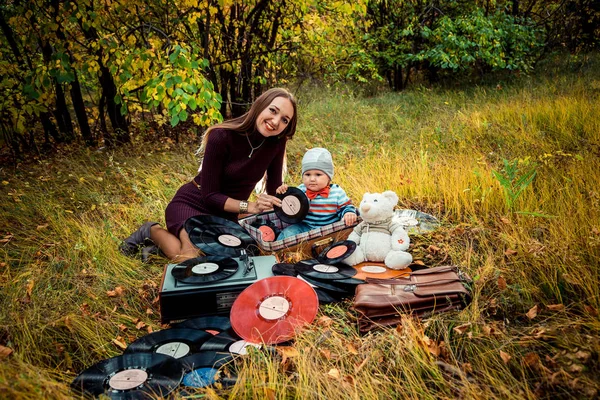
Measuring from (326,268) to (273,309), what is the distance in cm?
64

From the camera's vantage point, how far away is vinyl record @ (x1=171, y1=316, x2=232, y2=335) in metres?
2.42

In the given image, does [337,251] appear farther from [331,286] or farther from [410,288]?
[410,288]

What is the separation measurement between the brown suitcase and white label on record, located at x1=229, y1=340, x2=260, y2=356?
0.68 metres

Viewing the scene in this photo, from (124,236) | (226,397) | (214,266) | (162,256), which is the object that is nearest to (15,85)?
(124,236)

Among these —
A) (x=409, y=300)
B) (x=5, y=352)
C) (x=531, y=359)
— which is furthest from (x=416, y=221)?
(x=5, y=352)

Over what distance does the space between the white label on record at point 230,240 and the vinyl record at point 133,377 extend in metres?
1.16

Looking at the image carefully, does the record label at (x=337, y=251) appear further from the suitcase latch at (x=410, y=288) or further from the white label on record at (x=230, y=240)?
the white label on record at (x=230, y=240)

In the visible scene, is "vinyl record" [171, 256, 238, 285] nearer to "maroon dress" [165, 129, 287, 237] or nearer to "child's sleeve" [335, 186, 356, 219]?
"maroon dress" [165, 129, 287, 237]

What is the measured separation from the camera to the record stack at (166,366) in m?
1.85

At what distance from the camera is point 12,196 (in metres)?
4.76

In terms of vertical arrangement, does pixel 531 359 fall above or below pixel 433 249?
above

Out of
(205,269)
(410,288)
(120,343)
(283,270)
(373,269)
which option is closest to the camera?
(120,343)

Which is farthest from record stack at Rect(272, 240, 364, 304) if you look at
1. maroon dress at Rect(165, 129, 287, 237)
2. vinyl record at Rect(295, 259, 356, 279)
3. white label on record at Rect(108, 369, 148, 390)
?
white label on record at Rect(108, 369, 148, 390)

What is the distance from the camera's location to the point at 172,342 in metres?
2.25
